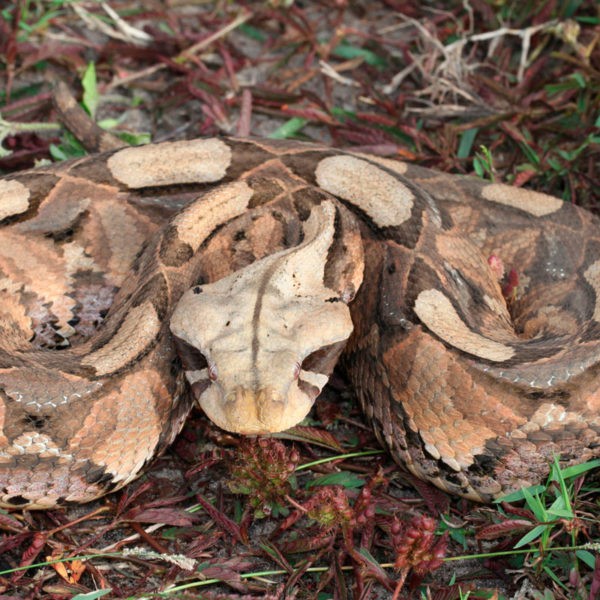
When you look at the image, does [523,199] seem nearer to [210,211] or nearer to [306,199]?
[306,199]

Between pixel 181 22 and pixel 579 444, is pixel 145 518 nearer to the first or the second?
pixel 579 444

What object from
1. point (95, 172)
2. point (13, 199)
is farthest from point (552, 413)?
point (13, 199)

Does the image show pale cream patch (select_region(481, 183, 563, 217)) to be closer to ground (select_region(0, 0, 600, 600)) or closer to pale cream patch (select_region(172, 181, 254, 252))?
ground (select_region(0, 0, 600, 600))

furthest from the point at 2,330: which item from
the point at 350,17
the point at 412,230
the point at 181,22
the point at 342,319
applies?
the point at 350,17

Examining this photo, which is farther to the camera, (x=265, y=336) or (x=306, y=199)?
(x=306, y=199)

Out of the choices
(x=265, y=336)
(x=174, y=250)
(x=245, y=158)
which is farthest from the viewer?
(x=245, y=158)

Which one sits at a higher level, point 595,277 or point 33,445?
point 595,277

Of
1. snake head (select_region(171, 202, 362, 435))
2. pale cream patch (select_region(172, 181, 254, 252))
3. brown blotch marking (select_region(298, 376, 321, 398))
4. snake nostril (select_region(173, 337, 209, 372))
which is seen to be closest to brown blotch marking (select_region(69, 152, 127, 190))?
pale cream patch (select_region(172, 181, 254, 252))
